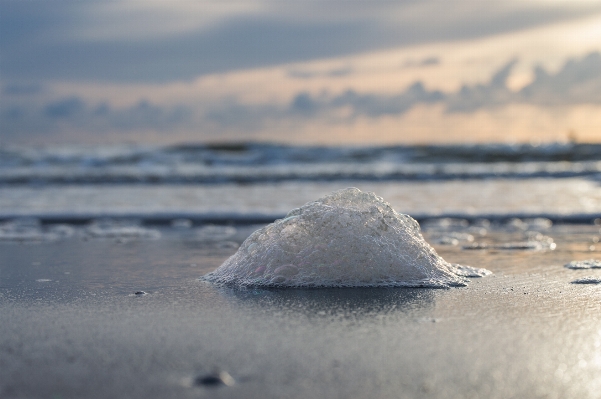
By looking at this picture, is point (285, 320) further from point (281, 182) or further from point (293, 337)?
point (281, 182)

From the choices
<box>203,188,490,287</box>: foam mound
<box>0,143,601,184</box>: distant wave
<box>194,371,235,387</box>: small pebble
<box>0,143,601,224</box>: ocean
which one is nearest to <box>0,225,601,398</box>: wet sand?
<box>194,371,235,387</box>: small pebble

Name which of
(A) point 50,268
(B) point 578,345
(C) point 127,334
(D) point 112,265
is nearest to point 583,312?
(B) point 578,345

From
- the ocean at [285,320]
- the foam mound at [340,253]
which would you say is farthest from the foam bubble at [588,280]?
the foam mound at [340,253]

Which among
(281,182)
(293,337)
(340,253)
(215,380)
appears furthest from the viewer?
(281,182)

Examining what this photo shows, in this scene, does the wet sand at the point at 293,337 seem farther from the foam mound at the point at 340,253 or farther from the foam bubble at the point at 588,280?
the foam mound at the point at 340,253

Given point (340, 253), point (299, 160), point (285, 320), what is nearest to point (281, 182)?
point (299, 160)

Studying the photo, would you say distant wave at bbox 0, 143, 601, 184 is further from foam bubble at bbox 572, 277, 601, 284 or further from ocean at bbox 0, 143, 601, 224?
foam bubble at bbox 572, 277, 601, 284
